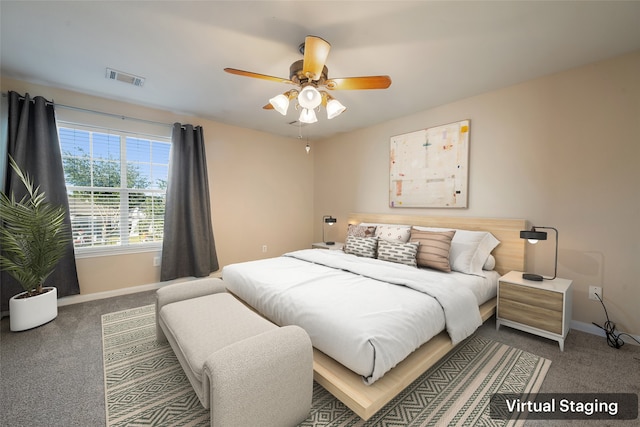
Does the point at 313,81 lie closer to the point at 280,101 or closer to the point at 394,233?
the point at 280,101

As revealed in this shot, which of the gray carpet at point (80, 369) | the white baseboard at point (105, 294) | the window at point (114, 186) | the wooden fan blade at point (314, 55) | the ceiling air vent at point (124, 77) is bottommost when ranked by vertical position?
the gray carpet at point (80, 369)

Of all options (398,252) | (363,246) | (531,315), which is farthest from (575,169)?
(363,246)

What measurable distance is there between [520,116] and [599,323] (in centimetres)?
214

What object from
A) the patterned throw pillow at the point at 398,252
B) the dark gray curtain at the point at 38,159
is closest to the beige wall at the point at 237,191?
the dark gray curtain at the point at 38,159

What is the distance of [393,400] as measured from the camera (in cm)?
159

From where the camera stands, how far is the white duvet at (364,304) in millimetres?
1421

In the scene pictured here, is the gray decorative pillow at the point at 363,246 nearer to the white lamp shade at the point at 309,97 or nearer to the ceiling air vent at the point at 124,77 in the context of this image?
the white lamp shade at the point at 309,97

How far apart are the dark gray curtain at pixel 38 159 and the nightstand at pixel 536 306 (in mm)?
4688

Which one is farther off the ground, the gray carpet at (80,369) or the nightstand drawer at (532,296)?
the nightstand drawer at (532,296)

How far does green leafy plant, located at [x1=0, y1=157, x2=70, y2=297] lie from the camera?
239 centimetres

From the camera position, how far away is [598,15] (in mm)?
1743

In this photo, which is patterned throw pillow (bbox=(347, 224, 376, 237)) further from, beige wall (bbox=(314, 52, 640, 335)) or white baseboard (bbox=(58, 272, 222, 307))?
white baseboard (bbox=(58, 272, 222, 307))

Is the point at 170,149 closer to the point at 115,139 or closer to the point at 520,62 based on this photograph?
the point at 115,139

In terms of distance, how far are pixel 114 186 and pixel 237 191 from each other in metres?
1.63
